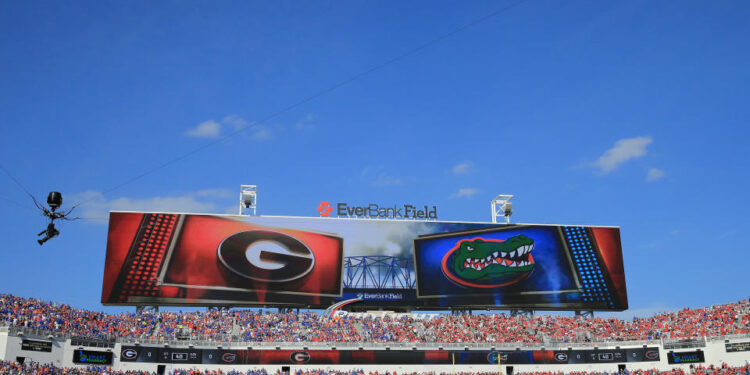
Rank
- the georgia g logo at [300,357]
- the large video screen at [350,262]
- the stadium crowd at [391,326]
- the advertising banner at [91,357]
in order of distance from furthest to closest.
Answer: the large video screen at [350,262]
the georgia g logo at [300,357]
the stadium crowd at [391,326]
the advertising banner at [91,357]

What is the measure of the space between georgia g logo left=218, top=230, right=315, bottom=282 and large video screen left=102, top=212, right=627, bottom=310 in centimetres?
10

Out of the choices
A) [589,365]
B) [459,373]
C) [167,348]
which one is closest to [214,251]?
[167,348]

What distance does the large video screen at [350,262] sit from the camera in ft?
207

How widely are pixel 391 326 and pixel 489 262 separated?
1326 cm

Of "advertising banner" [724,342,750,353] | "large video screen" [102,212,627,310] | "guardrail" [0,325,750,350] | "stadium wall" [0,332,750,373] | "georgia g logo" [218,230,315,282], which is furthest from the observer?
"georgia g logo" [218,230,315,282]

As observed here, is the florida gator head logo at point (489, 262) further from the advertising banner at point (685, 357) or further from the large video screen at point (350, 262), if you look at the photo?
the advertising banner at point (685, 357)

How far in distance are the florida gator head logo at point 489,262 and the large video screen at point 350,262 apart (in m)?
0.11

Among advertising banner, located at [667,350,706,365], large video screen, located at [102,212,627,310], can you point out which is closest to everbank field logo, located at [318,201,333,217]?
large video screen, located at [102,212,627,310]

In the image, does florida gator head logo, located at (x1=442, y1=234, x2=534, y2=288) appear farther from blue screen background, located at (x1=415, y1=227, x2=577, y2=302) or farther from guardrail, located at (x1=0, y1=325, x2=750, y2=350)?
guardrail, located at (x1=0, y1=325, x2=750, y2=350)

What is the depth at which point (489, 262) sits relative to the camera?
6981 centimetres

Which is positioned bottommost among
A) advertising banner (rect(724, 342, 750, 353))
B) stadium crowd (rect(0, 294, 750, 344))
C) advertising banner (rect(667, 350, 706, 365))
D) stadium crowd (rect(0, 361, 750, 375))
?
stadium crowd (rect(0, 361, 750, 375))

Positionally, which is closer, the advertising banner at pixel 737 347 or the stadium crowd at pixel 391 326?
the advertising banner at pixel 737 347

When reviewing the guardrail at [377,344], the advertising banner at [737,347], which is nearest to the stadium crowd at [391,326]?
the guardrail at [377,344]

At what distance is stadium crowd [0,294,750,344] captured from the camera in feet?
191
